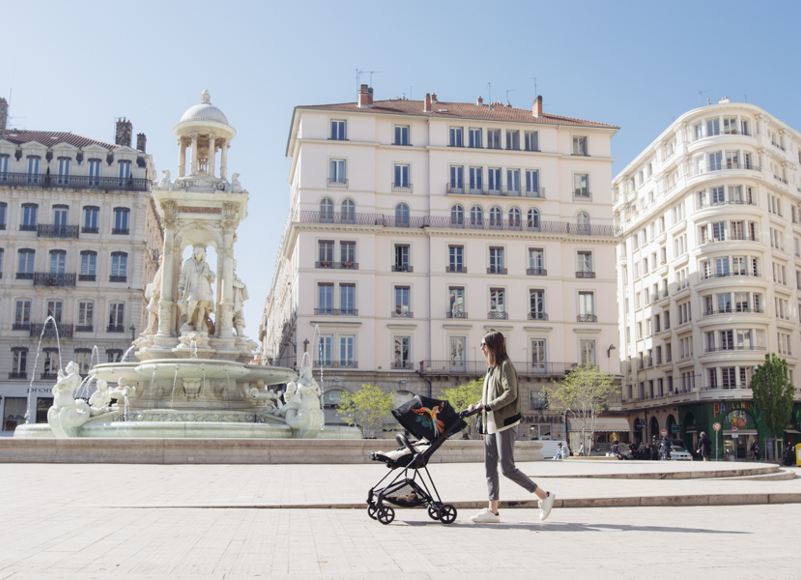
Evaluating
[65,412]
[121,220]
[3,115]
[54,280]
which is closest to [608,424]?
[121,220]

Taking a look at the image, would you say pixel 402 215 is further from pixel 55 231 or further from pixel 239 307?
pixel 239 307

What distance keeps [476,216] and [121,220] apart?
79.6 feet

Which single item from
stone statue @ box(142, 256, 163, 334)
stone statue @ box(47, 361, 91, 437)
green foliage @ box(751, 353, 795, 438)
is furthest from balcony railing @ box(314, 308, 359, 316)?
stone statue @ box(47, 361, 91, 437)

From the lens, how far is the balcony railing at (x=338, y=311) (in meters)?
51.1

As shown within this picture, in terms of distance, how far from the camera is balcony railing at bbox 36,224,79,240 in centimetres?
5375

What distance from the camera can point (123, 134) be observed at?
59.8 m

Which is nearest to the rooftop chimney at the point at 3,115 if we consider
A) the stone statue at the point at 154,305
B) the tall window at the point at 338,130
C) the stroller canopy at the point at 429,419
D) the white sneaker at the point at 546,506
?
the tall window at the point at 338,130

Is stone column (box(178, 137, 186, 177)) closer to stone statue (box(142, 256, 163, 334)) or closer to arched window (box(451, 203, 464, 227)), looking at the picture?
stone statue (box(142, 256, 163, 334))

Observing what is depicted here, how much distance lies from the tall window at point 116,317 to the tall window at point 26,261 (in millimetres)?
5559

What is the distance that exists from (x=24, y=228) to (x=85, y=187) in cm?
477

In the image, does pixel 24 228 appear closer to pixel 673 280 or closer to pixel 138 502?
pixel 673 280

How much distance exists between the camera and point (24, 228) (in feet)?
177

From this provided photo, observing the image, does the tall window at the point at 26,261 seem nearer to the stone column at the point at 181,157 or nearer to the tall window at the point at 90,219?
the tall window at the point at 90,219

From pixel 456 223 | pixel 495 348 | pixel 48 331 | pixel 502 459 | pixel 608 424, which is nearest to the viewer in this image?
pixel 502 459
